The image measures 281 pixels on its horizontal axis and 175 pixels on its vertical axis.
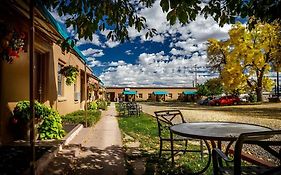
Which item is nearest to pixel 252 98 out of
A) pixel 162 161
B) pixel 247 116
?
pixel 247 116

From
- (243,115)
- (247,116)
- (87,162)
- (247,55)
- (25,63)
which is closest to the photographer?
(87,162)

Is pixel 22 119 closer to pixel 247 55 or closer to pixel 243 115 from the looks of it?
pixel 243 115

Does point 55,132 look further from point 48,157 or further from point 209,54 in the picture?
point 209,54

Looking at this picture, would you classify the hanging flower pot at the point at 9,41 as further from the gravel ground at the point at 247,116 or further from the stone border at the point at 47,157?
the gravel ground at the point at 247,116

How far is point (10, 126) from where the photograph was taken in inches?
268

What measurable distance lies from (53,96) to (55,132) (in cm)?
341

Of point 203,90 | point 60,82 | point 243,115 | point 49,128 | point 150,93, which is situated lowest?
point 243,115

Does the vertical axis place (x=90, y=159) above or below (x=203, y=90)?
below

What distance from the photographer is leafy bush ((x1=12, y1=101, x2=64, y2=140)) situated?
22.5 feet

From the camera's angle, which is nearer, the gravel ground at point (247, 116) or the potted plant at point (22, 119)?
the potted plant at point (22, 119)

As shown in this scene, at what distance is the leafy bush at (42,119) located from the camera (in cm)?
685

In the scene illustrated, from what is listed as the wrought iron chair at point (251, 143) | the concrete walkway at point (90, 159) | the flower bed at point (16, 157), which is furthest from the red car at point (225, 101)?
the wrought iron chair at point (251, 143)

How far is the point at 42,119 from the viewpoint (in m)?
7.23

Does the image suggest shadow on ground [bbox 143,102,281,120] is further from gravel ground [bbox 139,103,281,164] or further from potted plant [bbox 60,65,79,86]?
potted plant [bbox 60,65,79,86]
